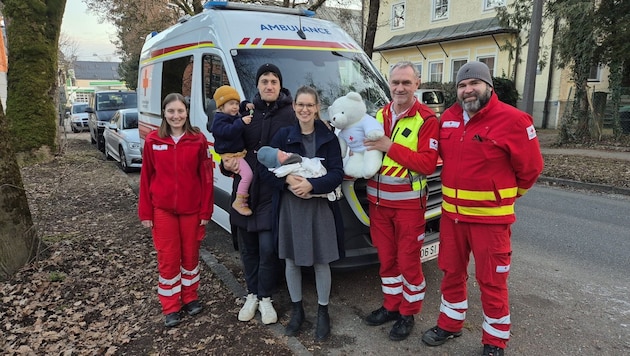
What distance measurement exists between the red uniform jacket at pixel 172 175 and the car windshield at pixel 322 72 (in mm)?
982

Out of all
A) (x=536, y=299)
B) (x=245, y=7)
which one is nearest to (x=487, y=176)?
(x=536, y=299)

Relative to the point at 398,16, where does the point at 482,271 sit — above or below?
below

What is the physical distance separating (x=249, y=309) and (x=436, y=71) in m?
22.7

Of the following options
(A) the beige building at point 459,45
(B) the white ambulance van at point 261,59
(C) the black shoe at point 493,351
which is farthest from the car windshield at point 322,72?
(A) the beige building at point 459,45

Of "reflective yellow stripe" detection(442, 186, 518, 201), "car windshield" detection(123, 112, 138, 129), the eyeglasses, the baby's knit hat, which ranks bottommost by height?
"reflective yellow stripe" detection(442, 186, 518, 201)

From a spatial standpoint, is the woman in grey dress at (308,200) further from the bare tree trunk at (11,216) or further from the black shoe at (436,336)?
the bare tree trunk at (11,216)

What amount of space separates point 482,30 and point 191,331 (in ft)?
67.9

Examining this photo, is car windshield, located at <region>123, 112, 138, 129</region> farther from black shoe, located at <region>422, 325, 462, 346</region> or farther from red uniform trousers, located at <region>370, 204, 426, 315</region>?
black shoe, located at <region>422, 325, 462, 346</region>

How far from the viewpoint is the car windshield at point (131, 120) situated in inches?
443

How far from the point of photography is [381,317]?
3518 millimetres

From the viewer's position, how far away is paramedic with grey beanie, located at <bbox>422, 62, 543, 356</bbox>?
107 inches

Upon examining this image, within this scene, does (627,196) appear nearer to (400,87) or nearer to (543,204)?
(543,204)

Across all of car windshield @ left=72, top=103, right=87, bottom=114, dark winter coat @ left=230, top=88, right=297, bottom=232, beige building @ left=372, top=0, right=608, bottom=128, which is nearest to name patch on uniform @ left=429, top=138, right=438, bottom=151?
dark winter coat @ left=230, top=88, right=297, bottom=232

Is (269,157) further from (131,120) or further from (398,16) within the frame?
(398,16)
